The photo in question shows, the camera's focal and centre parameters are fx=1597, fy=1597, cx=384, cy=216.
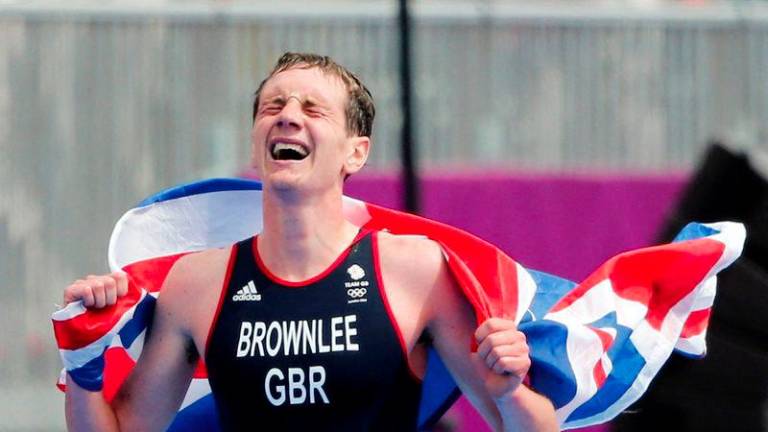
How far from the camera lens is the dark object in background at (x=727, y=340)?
424 centimetres

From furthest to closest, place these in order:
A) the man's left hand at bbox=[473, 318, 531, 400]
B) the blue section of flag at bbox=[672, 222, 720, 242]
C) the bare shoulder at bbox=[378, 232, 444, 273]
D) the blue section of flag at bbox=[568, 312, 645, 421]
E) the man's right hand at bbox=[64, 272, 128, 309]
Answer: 1. the blue section of flag at bbox=[672, 222, 720, 242]
2. the blue section of flag at bbox=[568, 312, 645, 421]
3. the bare shoulder at bbox=[378, 232, 444, 273]
4. the man's right hand at bbox=[64, 272, 128, 309]
5. the man's left hand at bbox=[473, 318, 531, 400]

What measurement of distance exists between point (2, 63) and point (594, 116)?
2470mm

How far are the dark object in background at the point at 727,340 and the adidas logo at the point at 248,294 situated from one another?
1527mm

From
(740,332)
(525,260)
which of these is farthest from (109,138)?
(740,332)

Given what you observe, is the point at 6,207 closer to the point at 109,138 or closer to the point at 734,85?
the point at 109,138

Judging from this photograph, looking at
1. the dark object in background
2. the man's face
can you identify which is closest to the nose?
the man's face

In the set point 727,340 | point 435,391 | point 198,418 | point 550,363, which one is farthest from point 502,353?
point 727,340

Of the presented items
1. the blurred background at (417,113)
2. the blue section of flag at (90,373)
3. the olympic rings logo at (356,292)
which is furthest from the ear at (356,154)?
the blurred background at (417,113)

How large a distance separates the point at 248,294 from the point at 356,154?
0.36 meters

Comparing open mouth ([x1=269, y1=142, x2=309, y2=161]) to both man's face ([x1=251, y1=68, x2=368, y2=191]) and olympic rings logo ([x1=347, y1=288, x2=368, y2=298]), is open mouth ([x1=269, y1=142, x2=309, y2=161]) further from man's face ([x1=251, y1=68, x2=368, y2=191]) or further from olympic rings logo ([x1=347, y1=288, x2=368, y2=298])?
olympic rings logo ([x1=347, y1=288, x2=368, y2=298])

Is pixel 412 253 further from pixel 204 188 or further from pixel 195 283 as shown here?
pixel 204 188

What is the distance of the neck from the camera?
10.3 ft

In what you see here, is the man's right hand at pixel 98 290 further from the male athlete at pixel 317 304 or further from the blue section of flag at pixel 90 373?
the blue section of flag at pixel 90 373

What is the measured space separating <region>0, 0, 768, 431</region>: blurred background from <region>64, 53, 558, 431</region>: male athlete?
10.3 ft
